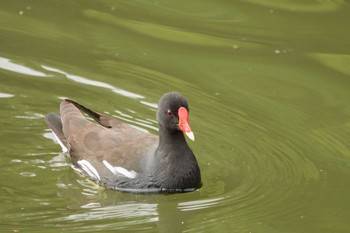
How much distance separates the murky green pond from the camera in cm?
700

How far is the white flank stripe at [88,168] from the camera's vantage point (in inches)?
302

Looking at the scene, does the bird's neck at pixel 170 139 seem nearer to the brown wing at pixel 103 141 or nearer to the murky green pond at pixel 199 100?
the brown wing at pixel 103 141

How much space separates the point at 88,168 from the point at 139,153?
0.43 m

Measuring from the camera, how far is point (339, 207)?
23.5ft

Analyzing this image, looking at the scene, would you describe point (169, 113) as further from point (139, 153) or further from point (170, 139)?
point (139, 153)

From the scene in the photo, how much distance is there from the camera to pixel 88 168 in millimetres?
7715

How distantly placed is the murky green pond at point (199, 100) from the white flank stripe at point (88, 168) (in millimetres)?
79

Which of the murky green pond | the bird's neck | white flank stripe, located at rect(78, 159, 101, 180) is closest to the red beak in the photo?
the bird's neck

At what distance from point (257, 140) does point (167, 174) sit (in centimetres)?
105

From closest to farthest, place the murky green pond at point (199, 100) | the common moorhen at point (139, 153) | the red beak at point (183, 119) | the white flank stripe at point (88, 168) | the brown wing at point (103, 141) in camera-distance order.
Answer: the murky green pond at point (199, 100) < the red beak at point (183, 119) < the common moorhen at point (139, 153) < the brown wing at point (103, 141) < the white flank stripe at point (88, 168)

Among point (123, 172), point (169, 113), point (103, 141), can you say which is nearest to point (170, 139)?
point (169, 113)

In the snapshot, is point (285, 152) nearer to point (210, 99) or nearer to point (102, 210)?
point (210, 99)

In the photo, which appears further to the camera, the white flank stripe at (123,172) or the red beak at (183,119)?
the white flank stripe at (123,172)

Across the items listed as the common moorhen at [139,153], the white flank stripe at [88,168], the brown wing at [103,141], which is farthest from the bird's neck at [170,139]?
the white flank stripe at [88,168]
